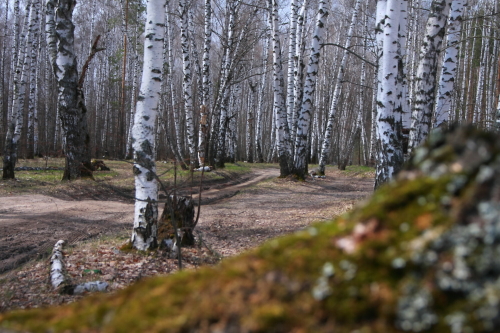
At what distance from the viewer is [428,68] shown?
8383mm

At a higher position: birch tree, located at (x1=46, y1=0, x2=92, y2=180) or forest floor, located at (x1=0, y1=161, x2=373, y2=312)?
birch tree, located at (x1=46, y1=0, x2=92, y2=180)

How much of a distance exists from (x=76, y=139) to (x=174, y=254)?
8975 mm

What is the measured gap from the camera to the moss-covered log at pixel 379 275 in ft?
2.85

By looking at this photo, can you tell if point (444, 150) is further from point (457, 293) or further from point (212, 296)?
point (212, 296)

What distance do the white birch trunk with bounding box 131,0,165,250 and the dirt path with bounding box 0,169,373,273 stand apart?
1.26m

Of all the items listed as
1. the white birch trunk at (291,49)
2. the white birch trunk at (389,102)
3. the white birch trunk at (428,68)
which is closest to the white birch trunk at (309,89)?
the white birch trunk at (291,49)

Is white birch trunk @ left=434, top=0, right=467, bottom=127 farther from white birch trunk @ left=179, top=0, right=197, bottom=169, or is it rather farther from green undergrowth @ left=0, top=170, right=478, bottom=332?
white birch trunk @ left=179, top=0, right=197, bottom=169

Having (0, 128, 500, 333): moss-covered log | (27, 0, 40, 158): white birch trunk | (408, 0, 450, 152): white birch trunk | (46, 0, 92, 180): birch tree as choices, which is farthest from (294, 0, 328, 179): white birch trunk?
(0, 128, 500, 333): moss-covered log

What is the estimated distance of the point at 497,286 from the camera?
0.85 metres

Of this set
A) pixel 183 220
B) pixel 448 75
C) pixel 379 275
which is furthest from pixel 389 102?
pixel 379 275

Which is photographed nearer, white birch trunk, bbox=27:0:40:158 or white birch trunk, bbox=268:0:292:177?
white birch trunk, bbox=27:0:40:158

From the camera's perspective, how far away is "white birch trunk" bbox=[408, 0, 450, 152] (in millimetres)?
8164

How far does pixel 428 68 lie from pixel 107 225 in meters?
7.59

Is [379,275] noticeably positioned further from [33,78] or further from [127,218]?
[33,78]
